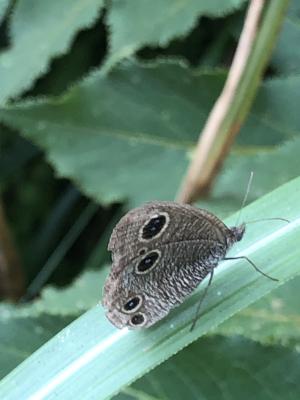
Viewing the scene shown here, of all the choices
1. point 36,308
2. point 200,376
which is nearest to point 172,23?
point 36,308

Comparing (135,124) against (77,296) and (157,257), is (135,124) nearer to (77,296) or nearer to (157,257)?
(77,296)

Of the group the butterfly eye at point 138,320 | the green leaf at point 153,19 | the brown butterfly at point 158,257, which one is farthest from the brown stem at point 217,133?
the butterfly eye at point 138,320

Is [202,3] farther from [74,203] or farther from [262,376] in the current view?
[74,203]

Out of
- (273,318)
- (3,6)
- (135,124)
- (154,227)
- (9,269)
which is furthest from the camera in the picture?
(9,269)

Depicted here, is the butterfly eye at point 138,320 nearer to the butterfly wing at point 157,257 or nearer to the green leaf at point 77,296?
the butterfly wing at point 157,257

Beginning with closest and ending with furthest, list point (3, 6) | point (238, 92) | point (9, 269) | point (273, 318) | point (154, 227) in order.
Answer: point (154, 227) → point (273, 318) → point (238, 92) → point (3, 6) → point (9, 269)

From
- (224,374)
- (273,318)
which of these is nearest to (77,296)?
(273,318)

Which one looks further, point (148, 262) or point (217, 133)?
point (217, 133)
